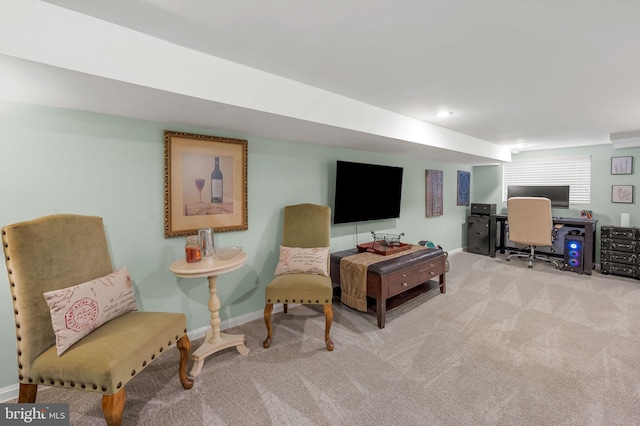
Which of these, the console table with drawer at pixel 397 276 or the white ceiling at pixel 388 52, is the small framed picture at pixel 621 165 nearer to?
the white ceiling at pixel 388 52

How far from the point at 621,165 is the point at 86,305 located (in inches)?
294

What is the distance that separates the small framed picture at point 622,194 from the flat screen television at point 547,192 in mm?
621

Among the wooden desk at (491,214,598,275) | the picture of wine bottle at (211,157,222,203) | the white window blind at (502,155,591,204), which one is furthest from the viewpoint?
the white window blind at (502,155,591,204)

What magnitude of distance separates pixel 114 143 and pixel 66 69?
34.1 inches

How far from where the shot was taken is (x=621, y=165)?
4.84 metres

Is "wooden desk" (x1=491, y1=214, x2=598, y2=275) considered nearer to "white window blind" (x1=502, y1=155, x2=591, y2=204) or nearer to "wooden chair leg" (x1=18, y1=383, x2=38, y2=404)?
"white window blind" (x1=502, y1=155, x2=591, y2=204)

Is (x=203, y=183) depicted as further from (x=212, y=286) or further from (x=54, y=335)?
(x=54, y=335)

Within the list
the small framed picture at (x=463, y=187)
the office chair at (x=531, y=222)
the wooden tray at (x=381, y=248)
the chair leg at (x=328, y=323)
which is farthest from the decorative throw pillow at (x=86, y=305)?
the small framed picture at (x=463, y=187)

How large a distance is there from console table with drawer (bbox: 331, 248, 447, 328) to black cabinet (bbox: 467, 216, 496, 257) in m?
2.72

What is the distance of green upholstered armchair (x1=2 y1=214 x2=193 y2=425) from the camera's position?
1.39 m

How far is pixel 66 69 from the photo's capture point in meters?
1.42

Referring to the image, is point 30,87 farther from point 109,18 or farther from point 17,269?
point 17,269
